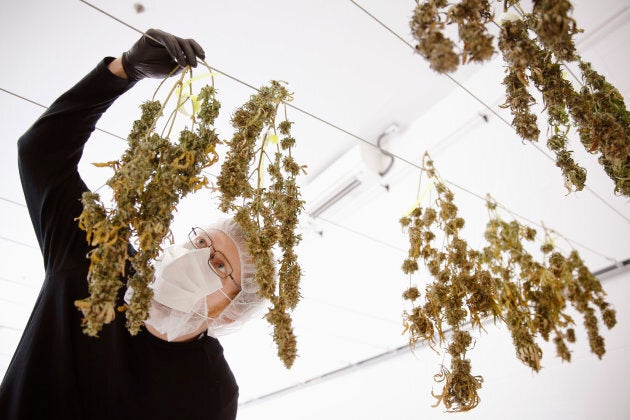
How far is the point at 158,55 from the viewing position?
4.17 feet

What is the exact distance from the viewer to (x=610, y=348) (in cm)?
375

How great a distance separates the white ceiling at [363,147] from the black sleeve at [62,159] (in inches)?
46.8

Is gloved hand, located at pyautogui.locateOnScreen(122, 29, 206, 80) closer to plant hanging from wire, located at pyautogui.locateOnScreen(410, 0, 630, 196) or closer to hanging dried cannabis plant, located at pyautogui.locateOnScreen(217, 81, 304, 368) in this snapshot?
hanging dried cannabis plant, located at pyautogui.locateOnScreen(217, 81, 304, 368)

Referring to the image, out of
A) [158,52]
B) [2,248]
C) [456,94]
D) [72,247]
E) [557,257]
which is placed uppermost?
[456,94]

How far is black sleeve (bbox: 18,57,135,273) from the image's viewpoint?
130cm

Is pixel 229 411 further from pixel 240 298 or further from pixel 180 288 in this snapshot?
pixel 180 288

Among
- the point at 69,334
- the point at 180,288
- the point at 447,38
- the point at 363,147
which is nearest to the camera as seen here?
the point at 447,38

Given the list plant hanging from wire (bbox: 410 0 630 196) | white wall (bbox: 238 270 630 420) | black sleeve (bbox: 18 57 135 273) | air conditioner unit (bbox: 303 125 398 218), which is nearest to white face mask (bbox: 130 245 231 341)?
black sleeve (bbox: 18 57 135 273)

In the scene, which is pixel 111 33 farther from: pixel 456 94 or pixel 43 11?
pixel 456 94

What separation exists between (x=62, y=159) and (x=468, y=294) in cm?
158

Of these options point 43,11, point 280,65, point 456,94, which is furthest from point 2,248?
point 456,94

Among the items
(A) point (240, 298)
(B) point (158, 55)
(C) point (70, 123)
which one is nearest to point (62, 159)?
(C) point (70, 123)

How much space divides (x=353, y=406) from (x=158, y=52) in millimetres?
5292

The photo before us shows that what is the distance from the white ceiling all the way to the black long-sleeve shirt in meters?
1.23
